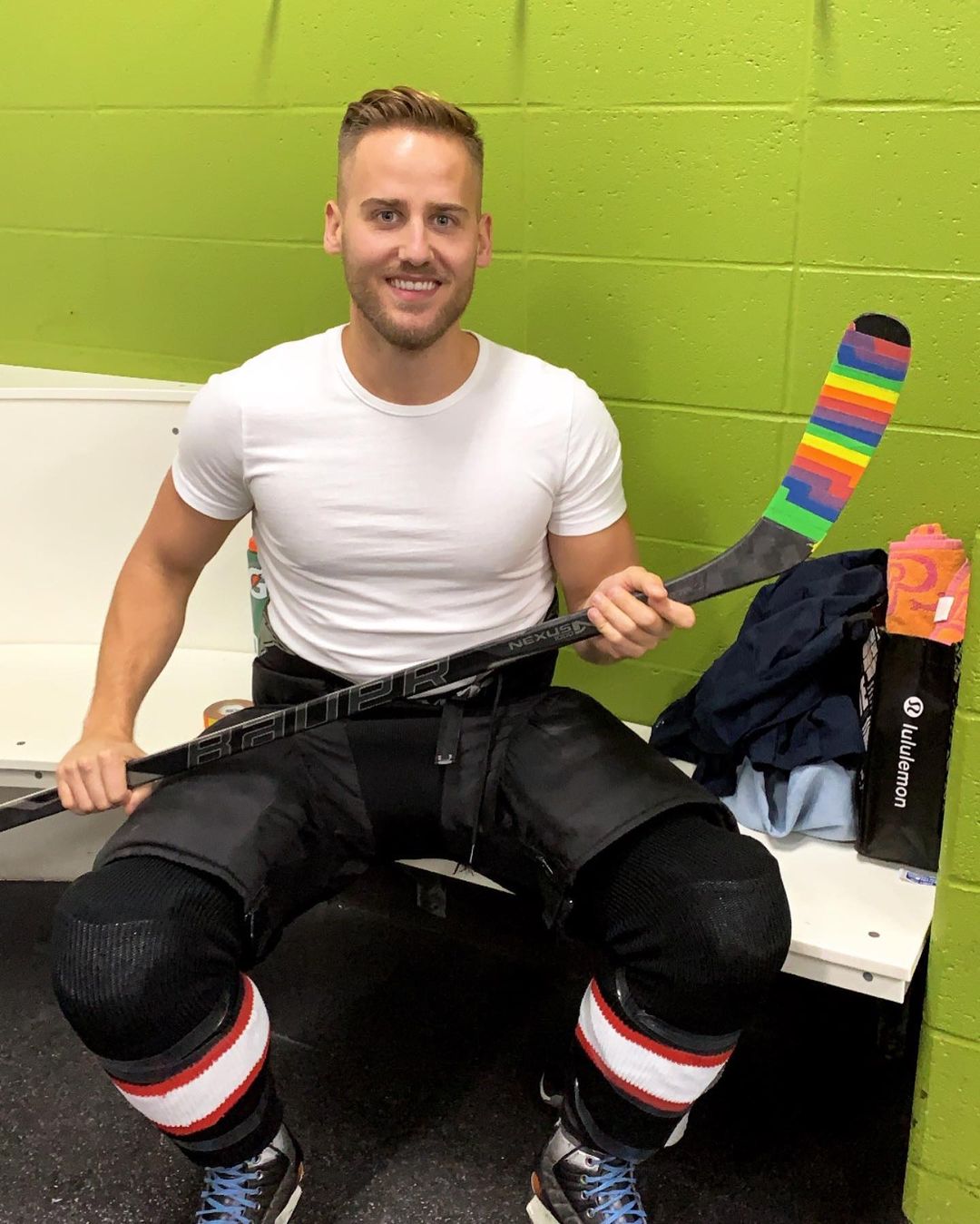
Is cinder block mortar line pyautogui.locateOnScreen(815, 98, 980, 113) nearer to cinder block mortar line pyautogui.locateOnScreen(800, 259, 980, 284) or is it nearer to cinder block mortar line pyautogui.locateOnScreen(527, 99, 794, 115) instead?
cinder block mortar line pyautogui.locateOnScreen(527, 99, 794, 115)

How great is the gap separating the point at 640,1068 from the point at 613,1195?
165mm

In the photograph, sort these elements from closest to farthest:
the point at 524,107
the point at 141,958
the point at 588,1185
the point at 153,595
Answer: the point at 141,958 < the point at 588,1185 < the point at 153,595 < the point at 524,107

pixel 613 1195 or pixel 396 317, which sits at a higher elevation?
pixel 396 317

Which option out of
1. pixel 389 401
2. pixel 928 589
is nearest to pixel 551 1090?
pixel 928 589

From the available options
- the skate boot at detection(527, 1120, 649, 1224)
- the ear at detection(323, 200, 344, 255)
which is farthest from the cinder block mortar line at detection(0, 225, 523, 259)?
the skate boot at detection(527, 1120, 649, 1224)

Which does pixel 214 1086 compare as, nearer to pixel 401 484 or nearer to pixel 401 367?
pixel 401 484

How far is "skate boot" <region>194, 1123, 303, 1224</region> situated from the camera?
1.13m

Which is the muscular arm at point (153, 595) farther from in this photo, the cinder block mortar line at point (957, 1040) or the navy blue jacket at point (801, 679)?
the cinder block mortar line at point (957, 1040)

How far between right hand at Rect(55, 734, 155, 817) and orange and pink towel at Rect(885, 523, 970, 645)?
82 cm

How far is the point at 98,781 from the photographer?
122 centimetres

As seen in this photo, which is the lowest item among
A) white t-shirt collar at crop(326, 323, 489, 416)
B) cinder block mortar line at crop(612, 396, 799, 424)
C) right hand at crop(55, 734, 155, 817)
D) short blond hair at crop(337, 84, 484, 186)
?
right hand at crop(55, 734, 155, 817)

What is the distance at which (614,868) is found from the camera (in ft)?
3.77

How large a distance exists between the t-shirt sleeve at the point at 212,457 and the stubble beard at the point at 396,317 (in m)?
0.18

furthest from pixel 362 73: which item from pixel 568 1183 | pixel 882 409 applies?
pixel 568 1183
